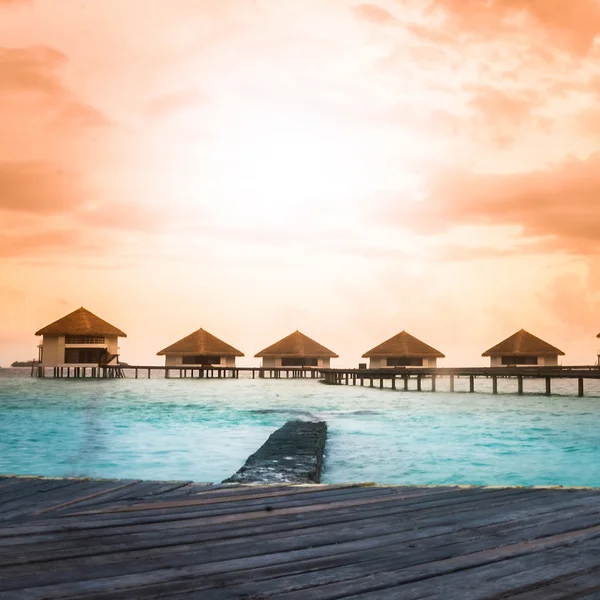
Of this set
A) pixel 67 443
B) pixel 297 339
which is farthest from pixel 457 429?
pixel 297 339

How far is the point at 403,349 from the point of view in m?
57.3

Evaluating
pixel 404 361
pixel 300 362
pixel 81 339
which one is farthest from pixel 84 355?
pixel 404 361

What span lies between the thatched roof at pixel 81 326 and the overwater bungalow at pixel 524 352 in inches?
1312

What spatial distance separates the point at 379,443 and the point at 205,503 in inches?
491

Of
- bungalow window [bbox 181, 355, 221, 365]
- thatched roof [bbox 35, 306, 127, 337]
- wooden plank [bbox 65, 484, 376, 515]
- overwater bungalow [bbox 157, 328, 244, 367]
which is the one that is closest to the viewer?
wooden plank [bbox 65, 484, 376, 515]

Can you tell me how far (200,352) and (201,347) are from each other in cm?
67

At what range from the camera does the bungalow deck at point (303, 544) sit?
2.56 m

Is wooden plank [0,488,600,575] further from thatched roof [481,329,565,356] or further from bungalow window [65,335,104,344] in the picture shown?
bungalow window [65,335,104,344]

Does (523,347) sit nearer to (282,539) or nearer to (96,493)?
(96,493)

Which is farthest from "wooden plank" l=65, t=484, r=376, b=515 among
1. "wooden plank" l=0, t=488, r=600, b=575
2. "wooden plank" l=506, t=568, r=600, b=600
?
"wooden plank" l=506, t=568, r=600, b=600

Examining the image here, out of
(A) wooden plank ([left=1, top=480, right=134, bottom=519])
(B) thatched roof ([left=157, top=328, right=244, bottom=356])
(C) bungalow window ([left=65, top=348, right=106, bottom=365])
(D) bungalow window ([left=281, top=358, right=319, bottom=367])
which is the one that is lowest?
(A) wooden plank ([left=1, top=480, right=134, bottom=519])

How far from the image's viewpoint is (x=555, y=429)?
2055 cm

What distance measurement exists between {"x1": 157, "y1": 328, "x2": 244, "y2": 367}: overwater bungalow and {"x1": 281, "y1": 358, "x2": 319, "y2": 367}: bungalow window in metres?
4.28

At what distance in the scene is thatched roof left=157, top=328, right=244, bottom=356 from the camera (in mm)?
60688
